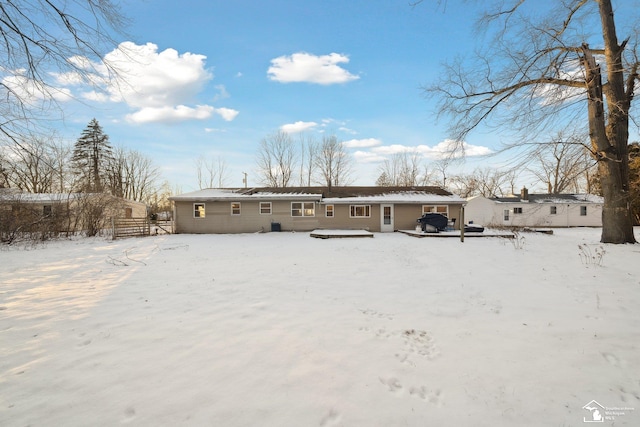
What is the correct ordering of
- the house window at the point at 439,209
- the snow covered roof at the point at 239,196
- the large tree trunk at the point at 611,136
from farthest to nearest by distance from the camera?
1. the house window at the point at 439,209
2. the snow covered roof at the point at 239,196
3. the large tree trunk at the point at 611,136

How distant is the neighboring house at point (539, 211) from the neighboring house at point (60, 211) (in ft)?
106

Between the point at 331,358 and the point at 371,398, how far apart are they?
729 mm

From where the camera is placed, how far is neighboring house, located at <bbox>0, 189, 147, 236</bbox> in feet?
47.3

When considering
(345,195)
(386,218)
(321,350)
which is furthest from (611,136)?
(321,350)

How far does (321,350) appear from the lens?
3320 mm

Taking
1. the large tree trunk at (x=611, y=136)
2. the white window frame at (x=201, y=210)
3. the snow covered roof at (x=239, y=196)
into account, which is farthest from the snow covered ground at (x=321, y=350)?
the white window frame at (x=201, y=210)

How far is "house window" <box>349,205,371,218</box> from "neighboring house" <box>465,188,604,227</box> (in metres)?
15.3

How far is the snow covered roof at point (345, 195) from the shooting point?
19.8 meters

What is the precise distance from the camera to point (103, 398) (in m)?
2.46

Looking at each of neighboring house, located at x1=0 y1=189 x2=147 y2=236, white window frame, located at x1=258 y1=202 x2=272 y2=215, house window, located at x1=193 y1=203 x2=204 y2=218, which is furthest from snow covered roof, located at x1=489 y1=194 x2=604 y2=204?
neighboring house, located at x1=0 y1=189 x2=147 y2=236

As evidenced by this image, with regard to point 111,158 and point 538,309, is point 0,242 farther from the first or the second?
point 111,158

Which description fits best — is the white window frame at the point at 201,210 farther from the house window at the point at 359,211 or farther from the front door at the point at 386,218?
the front door at the point at 386,218

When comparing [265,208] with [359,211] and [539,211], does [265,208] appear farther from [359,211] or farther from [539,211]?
[539,211]

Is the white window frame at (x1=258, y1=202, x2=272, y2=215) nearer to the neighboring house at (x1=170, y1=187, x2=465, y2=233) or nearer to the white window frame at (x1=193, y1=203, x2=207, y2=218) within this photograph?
the neighboring house at (x1=170, y1=187, x2=465, y2=233)
